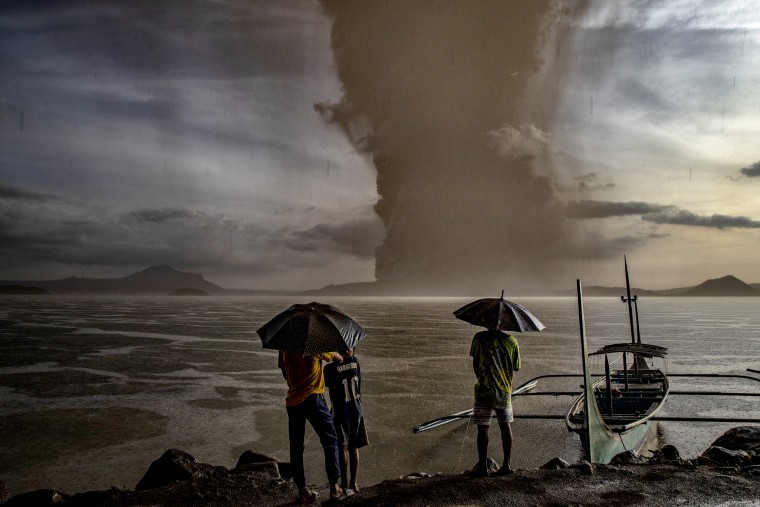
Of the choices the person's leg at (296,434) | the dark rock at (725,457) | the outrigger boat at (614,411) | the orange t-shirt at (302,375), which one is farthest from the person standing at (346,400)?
the dark rock at (725,457)

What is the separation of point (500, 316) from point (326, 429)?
2.80 m

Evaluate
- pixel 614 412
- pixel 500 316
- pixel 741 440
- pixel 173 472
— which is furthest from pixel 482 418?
pixel 741 440

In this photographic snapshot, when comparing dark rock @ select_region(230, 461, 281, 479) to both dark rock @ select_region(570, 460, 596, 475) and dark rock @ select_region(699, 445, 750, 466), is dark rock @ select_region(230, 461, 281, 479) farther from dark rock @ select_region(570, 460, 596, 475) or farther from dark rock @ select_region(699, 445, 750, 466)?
dark rock @ select_region(699, 445, 750, 466)

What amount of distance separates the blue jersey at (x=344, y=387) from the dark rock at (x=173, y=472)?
3552 mm

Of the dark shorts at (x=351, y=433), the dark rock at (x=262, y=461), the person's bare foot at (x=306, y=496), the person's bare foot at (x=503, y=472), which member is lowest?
the dark rock at (x=262, y=461)

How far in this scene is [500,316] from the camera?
6840 mm

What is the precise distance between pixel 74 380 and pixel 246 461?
51.8ft

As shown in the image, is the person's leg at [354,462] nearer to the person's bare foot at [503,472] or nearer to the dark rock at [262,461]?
the person's bare foot at [503,472]

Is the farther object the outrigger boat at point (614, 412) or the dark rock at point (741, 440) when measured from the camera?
the dark rock at point (741, 440)

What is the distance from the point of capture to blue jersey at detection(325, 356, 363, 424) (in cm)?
613

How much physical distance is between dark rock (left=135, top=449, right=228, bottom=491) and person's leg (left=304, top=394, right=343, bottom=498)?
3.30m

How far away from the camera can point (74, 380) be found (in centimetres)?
2138

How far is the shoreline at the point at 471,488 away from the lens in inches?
266

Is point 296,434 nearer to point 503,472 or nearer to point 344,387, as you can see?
point 344,387
